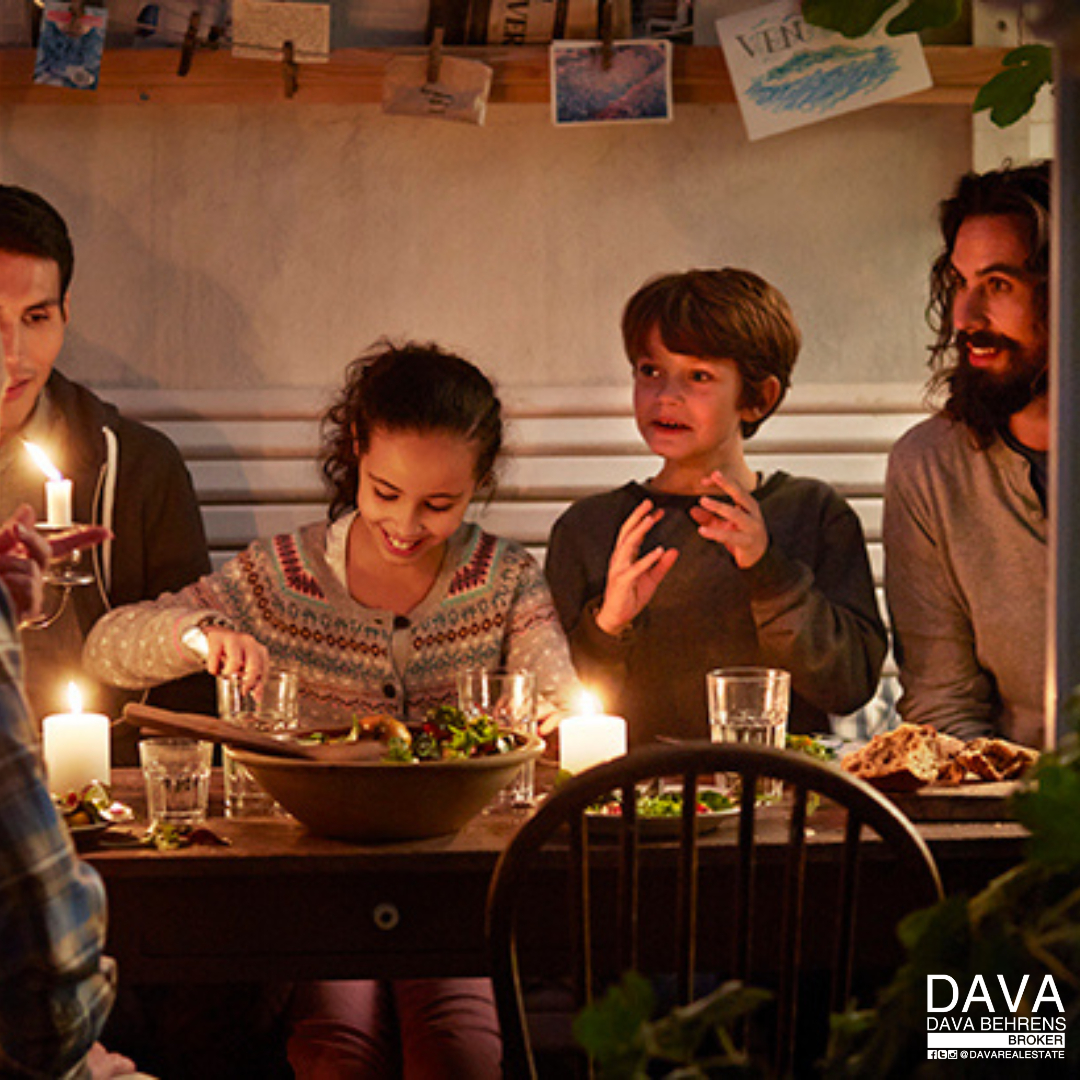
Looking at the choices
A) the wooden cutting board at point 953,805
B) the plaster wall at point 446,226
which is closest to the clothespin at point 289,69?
the plaster wall at point 446,226

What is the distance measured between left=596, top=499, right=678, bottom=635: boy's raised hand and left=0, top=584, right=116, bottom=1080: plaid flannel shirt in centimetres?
144

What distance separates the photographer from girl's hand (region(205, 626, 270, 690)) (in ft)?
7.50

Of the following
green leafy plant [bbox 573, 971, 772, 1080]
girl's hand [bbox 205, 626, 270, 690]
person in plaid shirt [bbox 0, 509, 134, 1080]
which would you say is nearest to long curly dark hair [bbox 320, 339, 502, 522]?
girl's hand [bbox 205, 626, 270, 690]

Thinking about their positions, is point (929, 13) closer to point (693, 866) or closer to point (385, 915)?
point (693, 866)

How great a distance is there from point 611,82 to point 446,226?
0.53 m

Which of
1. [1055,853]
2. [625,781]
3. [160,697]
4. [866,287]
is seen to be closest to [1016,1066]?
[1055,853]

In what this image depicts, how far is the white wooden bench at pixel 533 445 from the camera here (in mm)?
3545

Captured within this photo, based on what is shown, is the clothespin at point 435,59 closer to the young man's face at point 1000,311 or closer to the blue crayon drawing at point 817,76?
the blue crayon drawing at point 817,76

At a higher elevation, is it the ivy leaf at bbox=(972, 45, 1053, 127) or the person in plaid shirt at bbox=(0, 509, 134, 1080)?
the ivy leaf at bbox=(972, 45, 1053, 127)

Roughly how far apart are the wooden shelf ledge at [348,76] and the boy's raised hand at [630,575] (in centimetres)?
123

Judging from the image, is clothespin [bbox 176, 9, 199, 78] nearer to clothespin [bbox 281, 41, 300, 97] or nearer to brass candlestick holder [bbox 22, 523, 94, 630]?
clothespin [bbox 281, 41, 300, 97]

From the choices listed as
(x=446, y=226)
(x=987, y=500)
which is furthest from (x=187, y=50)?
(x=987, y=500)

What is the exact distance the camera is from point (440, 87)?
3.32 m

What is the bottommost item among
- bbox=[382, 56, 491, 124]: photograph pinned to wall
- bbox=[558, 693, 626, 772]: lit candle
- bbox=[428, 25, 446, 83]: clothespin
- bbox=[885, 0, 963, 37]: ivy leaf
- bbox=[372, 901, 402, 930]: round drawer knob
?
bbox=[372, 901, 402, 930]: round drawer knob
